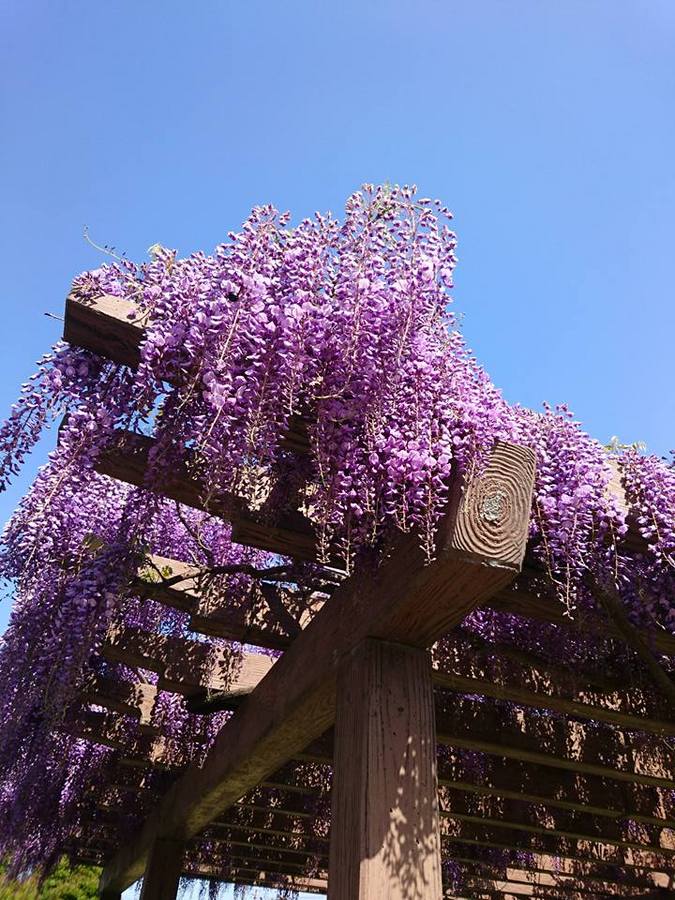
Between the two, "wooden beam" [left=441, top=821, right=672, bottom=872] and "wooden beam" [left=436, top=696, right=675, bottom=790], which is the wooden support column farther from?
"wooden beam" [left=436, top=696, right=675, bottom=790]

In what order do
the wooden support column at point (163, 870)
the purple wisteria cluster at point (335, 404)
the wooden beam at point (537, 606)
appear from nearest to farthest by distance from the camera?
the purple wisteria cluster at point (335, 404)
the wooden beam at point (537, 606)
the wooden support column at point (163, 870)

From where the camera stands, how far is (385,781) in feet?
5.47

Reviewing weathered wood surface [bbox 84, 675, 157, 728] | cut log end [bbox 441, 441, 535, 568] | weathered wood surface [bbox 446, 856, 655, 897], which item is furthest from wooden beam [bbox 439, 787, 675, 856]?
cut log end [bbox 441, 441, 535, 568]

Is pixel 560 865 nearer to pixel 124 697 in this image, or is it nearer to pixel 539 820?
pixel 539 820

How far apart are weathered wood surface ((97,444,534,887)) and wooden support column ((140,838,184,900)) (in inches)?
69.6

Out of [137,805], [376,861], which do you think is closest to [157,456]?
[376,861]

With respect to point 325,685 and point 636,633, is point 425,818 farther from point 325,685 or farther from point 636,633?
point 636,633

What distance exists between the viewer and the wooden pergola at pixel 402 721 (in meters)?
1.64

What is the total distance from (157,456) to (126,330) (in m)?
0.33

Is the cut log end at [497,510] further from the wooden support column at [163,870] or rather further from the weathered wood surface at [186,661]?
the wooden support column at [163,870]

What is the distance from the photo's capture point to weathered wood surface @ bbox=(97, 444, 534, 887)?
5.24 ft

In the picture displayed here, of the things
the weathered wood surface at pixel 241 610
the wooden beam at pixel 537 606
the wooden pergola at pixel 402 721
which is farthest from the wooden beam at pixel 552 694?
the weathered wood surface at pixel 241 610

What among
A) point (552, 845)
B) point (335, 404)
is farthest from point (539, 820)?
point (335, 404)

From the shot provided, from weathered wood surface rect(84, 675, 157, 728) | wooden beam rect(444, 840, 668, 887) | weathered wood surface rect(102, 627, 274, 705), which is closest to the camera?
weathered wood surface rect(102, 627, 274, 705)
